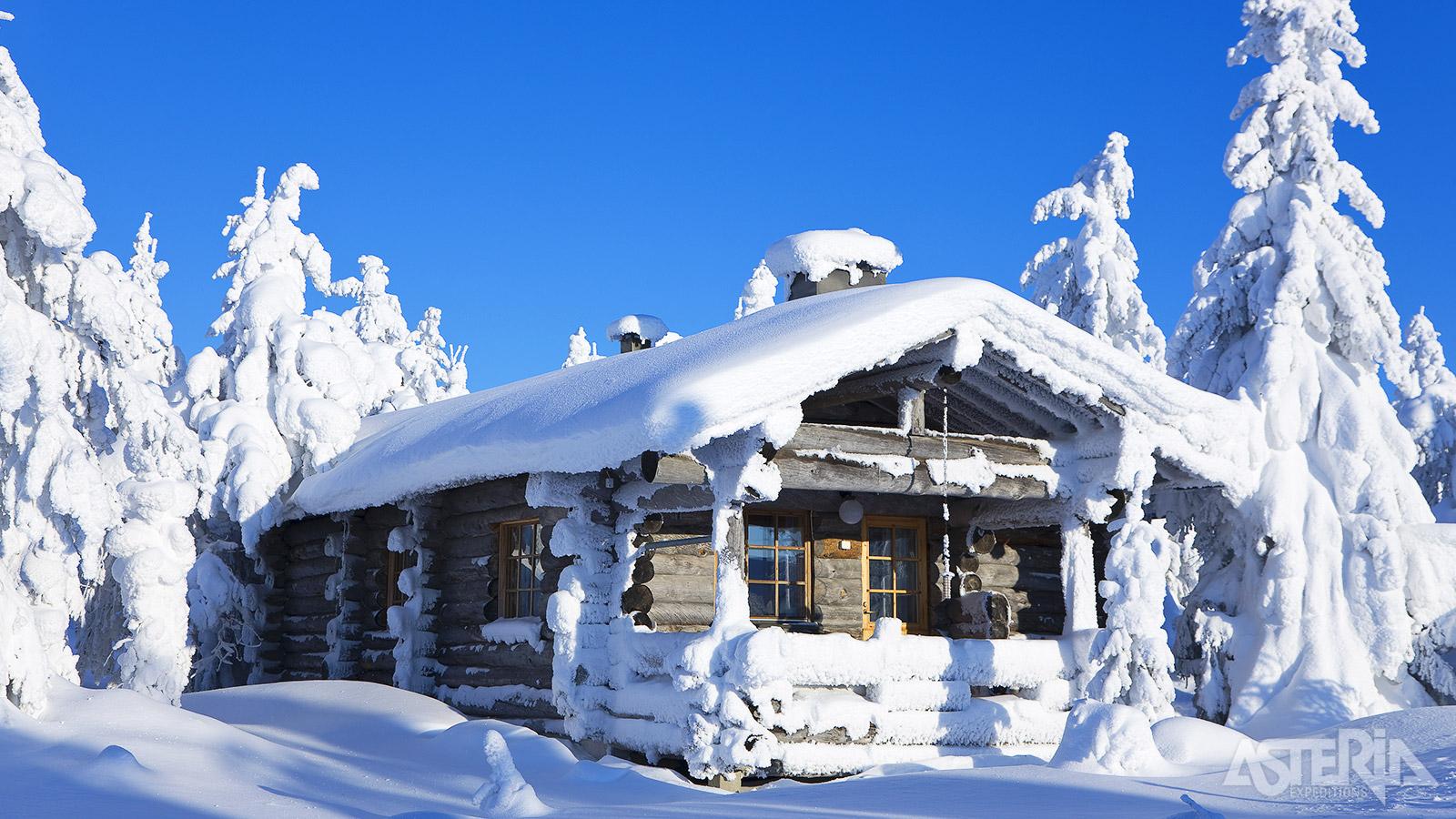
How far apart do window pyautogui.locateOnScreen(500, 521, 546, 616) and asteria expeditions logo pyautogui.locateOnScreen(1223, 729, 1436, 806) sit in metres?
7.22

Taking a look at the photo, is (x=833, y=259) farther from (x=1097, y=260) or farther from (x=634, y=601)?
(x=1097, y=260)

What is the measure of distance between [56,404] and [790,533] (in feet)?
25.0

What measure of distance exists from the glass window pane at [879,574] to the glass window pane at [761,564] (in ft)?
4.43

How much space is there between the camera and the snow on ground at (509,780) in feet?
21.1

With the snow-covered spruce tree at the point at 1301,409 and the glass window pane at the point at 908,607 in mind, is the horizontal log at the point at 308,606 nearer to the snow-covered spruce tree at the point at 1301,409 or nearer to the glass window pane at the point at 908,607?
the glass window pane at the point at 908,607

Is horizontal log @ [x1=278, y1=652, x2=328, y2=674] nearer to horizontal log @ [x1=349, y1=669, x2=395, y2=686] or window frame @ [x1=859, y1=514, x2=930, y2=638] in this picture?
horizontal log @ [x1=349, y1=669, x2=395, y2=686]

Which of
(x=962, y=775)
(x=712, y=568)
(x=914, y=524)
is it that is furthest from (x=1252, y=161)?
(x=962, y=775)

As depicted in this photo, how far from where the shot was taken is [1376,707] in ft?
43.1

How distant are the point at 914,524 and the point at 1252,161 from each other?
277 inches

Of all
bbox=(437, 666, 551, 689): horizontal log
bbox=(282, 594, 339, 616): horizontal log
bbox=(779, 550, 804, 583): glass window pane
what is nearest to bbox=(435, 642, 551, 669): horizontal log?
bbox=(437, 666, 551, 689): horizontal log

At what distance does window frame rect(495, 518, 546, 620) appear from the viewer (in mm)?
12391

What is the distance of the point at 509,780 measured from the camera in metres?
7.29

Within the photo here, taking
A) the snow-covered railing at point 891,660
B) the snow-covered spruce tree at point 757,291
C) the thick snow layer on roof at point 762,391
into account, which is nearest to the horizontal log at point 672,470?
the thick snow layer on roof at point 762,391

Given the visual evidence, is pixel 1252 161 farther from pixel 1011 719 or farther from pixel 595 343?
pixel 595 343
